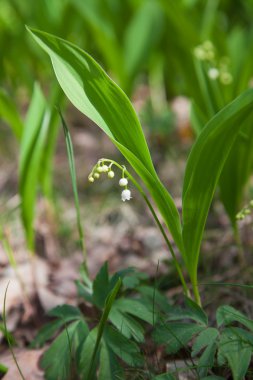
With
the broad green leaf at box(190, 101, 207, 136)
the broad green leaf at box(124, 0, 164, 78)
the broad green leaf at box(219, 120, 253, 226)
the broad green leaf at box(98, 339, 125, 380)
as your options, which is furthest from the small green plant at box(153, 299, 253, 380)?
the broad green leaf at box(124, 0, 164, 78)

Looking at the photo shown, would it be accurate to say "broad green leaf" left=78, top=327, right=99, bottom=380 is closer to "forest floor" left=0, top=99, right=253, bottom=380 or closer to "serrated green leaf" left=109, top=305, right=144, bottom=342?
"serrated green leaf" left=109, top=305, right=144, bottom=342

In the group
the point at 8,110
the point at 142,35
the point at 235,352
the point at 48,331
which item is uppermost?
the point at 142,35

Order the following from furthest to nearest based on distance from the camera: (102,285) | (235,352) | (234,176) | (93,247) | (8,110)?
(93,247) < (8,110) < (234,176) < (102,285) < (235,352)

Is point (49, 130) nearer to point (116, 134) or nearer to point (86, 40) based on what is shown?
point (116, 134)

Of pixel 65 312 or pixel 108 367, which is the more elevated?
pixel 65 312

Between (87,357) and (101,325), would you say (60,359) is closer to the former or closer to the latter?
(87,357)

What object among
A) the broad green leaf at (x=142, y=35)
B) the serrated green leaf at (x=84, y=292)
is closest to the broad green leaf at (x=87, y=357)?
the serrated green leaf at (x=84, y=292)

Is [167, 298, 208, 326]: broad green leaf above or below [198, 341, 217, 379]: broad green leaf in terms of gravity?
above

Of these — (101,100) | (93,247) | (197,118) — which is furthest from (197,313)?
(93,247)
